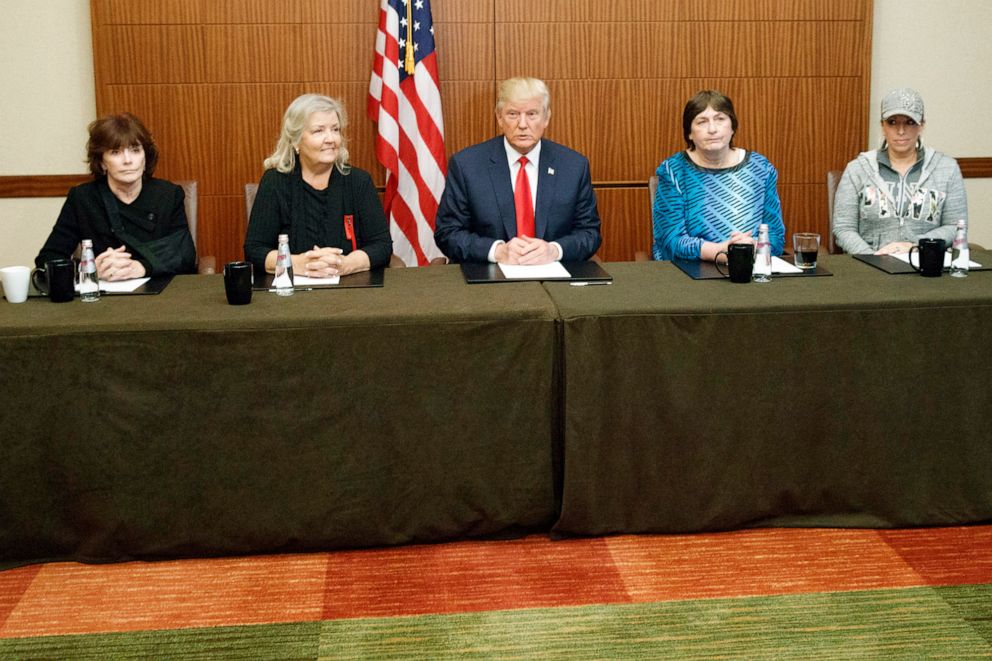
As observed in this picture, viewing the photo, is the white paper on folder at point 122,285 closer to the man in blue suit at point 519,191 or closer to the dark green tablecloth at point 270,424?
the dark green tablecloth at point 270,424

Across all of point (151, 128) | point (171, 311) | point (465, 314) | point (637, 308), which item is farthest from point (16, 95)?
point (637, 308)

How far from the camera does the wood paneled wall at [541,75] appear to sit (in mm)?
4938

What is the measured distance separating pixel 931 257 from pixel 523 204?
151 cm

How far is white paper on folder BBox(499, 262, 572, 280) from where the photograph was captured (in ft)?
10.6

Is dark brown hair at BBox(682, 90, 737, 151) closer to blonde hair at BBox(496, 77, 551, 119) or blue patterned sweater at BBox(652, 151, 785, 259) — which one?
blue patterned sweater at BBox(652, 151, 785, 259)

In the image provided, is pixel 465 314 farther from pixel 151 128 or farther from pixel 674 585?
pixel 151 128

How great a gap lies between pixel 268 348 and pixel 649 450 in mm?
1089

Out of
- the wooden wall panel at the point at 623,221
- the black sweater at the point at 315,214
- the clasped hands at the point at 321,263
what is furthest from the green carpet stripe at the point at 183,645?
the wooden wall panel at the point at 623,221

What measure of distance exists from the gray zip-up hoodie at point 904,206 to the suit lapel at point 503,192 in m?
1.32

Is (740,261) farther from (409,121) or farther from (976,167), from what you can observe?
(976,167)

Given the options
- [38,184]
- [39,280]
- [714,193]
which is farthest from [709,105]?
[38,184]

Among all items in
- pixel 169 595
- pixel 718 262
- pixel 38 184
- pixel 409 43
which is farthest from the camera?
pixel 38 184

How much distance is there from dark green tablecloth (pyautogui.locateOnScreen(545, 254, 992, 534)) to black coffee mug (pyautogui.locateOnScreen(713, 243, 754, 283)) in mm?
89

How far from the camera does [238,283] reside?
2.92 m
